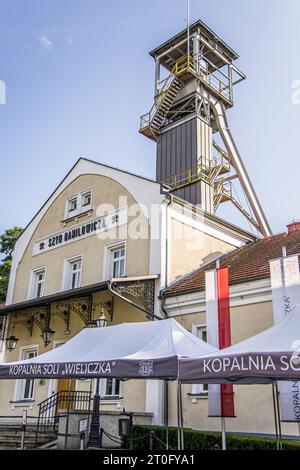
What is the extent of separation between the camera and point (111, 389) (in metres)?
14.5

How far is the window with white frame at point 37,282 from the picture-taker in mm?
18859

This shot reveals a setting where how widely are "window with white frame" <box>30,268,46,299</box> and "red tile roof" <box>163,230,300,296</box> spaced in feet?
21.7

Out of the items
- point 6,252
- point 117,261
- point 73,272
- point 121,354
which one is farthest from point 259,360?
point 6,252

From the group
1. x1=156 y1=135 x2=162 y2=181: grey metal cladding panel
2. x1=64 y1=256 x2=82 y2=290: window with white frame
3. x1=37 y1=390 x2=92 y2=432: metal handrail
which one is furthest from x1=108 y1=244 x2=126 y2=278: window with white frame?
x1=156 y1=135 x2=162 y2=181: grey metal cladding panel

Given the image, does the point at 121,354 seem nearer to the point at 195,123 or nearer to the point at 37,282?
the point at 37,282

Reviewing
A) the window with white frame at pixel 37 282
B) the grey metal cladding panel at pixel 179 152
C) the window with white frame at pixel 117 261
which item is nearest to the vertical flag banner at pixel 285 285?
the window with white frame at pixel 117 261

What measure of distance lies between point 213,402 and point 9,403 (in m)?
10.2

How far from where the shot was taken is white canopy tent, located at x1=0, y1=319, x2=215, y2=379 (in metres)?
7.73

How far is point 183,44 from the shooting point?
27797mm

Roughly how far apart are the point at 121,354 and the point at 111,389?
6.56 m

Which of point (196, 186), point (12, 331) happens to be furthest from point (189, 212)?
point (12, 331)

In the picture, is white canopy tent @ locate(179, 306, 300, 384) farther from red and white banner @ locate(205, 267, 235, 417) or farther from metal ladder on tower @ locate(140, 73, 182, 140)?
metal ladder on tower @ locate(140, 73, 182, 140)

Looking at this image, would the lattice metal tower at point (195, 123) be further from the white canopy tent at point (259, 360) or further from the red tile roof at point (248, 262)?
the white canopy tent at point (259, 360)

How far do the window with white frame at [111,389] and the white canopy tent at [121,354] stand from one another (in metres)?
4.66
